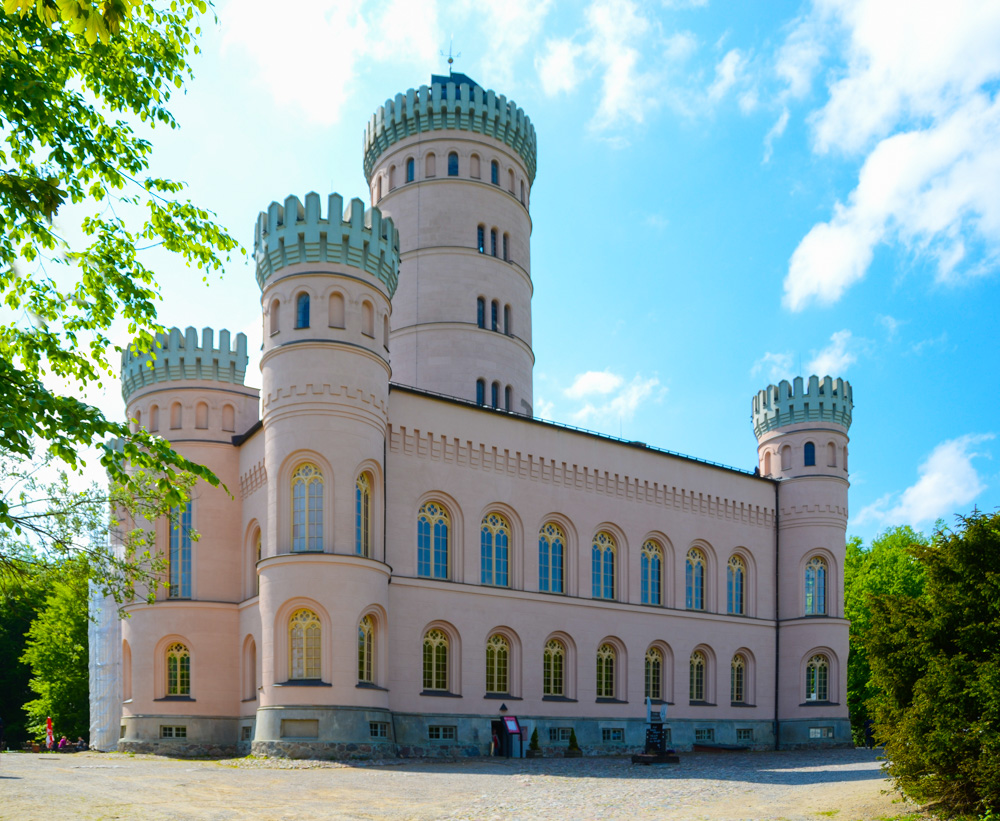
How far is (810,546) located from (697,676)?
319 inches

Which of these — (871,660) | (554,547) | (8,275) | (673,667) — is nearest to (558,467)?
(554,547)

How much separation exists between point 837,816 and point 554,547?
2115 centimetres

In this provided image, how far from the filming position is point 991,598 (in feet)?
52.3

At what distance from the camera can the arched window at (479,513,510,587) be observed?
34.9m

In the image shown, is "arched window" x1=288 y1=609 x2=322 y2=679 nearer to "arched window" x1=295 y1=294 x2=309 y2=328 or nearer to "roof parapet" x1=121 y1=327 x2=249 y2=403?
"arched window" x1=295 y1=294 x2=309 y2=328

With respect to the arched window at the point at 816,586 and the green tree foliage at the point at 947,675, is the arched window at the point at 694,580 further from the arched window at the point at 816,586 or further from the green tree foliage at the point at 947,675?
the green tree foliage at the point at 947,675

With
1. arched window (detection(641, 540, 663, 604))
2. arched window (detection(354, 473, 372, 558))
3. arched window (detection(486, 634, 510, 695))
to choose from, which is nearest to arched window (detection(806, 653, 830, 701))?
arched window (detection(641, 540, 663, 604))

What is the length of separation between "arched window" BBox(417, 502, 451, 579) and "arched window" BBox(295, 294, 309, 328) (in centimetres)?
729

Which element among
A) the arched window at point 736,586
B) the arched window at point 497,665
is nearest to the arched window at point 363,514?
the arched window at point 497,665

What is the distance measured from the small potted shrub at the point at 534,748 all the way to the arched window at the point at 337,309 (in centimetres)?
1499

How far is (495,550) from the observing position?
3528 cm

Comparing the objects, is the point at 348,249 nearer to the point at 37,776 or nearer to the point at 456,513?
the point at 456,513

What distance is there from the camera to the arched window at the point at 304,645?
2931 cm

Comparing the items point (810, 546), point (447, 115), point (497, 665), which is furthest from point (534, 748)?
point (447, 115)
